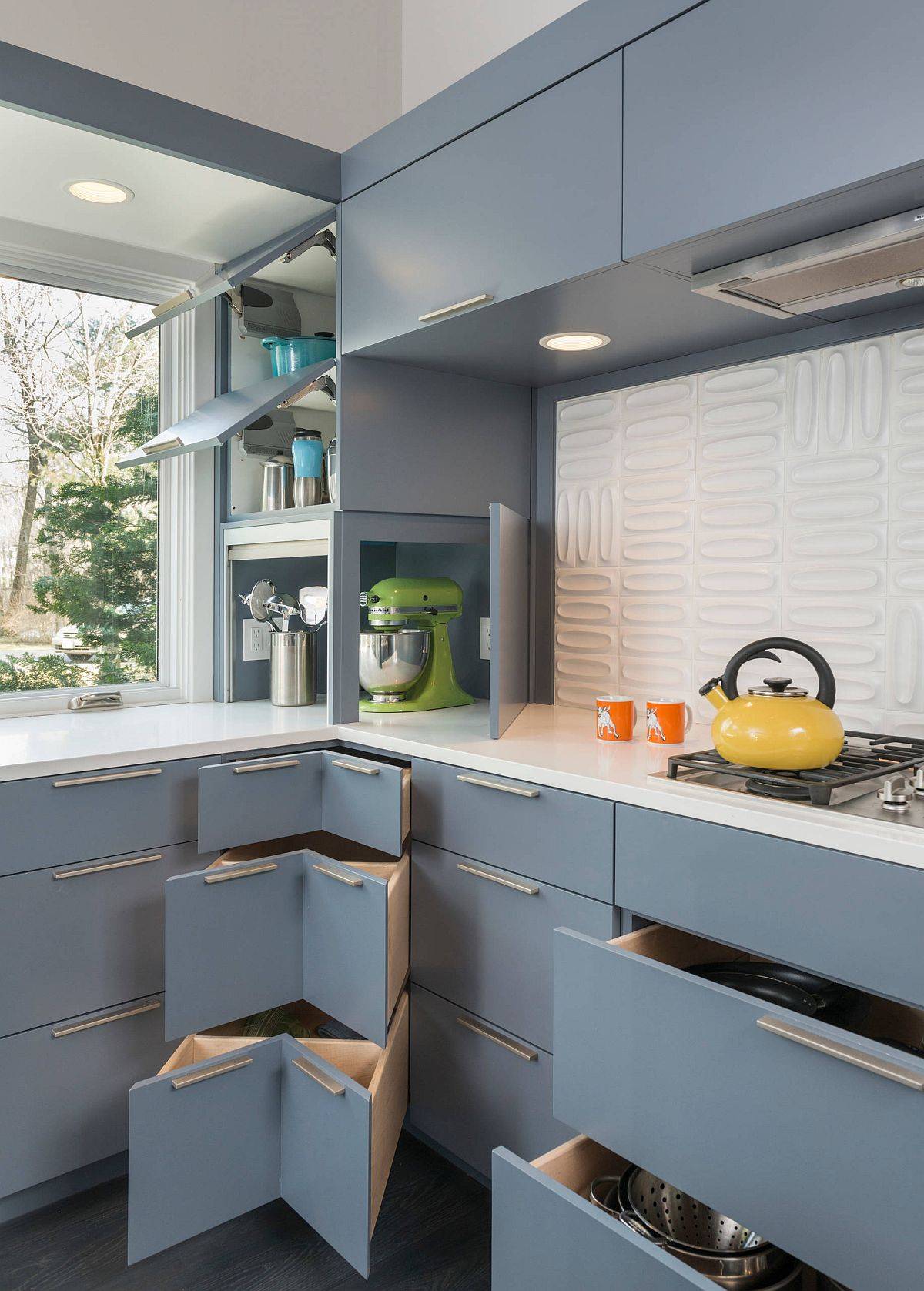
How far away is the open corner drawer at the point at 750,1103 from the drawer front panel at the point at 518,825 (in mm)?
155

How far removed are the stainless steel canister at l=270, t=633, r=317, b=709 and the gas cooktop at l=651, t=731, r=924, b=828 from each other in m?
1.26

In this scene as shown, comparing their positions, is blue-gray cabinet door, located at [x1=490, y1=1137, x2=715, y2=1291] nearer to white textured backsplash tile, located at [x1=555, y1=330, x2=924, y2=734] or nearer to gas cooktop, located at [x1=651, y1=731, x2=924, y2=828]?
gas cooktop, located at [x1=651, y1=731, x2=924, y2=828]

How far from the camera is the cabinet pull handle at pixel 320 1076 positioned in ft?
5.04

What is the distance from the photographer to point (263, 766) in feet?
6.25

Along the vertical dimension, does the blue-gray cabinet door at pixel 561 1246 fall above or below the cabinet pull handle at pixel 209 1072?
above

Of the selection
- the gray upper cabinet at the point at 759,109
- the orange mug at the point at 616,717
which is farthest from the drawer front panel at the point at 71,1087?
the gray upper cabinet at the point at 759,109

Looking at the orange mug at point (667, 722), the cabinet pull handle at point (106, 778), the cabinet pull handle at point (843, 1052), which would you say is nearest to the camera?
the cabinet pull handle at point (843, 1052)

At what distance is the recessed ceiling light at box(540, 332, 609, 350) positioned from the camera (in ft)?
6.23

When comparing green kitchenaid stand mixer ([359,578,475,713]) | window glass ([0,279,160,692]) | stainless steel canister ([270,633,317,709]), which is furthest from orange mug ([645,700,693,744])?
window glass ([0,279,160,692])

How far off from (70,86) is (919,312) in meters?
1.63

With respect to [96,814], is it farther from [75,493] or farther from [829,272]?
[829,272]

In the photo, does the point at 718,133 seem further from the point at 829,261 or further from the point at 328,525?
the point at 328,525

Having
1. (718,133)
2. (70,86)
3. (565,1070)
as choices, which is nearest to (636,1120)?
(565,1070)

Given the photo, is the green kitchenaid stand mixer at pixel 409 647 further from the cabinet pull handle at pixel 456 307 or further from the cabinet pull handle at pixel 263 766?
the cabinet pull handle at pixel 456 307
